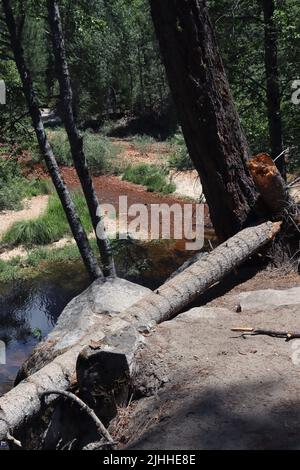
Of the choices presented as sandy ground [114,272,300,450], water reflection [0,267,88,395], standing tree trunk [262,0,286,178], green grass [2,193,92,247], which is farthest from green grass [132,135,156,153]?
sandy ground [114,272,300,450]

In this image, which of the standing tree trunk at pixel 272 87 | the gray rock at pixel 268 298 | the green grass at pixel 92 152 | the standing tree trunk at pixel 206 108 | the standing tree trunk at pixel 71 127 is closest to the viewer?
the gray rock at pixel 268 298

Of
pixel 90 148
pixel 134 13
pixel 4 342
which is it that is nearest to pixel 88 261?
pixel 4 342

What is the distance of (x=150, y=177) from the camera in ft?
65.3

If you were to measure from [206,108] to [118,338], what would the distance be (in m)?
2.90

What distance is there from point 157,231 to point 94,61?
1474 centimetres

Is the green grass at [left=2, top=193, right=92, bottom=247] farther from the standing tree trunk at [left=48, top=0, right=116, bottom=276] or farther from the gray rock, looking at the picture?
the gray rock

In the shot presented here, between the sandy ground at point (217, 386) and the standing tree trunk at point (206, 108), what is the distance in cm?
164

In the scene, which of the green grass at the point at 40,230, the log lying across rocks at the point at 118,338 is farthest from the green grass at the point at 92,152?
the log lying across rocks at the point at 118,338

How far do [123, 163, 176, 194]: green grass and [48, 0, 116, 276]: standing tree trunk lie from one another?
8.78 m

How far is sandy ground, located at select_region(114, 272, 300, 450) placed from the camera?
11.4ft

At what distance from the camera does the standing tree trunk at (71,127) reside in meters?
9.27

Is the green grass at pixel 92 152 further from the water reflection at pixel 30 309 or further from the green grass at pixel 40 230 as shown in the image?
the water reflection at pixel 30 309

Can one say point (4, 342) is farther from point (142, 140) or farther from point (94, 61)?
point (94, 61)

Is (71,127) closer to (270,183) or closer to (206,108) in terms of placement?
(206,108)
